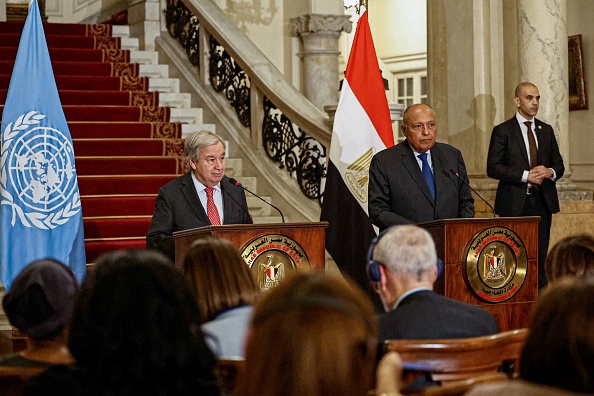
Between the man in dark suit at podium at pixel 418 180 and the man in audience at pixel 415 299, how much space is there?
7.84 ft

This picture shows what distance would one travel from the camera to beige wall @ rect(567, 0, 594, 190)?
32.1ft

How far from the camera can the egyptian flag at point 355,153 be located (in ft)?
21.7

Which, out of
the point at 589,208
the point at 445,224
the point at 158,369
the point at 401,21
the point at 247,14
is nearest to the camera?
the point at 158,369

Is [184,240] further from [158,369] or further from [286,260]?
[158,369]

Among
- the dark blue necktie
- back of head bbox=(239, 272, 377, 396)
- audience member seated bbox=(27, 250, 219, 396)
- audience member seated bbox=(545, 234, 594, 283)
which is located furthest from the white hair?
back of head bbox=(239, 272, 377, 396)

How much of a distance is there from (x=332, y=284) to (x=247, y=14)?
1129cm

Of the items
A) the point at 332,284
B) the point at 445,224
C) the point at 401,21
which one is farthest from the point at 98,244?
the point at 401,21

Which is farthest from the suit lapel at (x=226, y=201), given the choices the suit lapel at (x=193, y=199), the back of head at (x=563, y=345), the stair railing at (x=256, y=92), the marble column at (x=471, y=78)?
the back of head at (x=563, y=345)

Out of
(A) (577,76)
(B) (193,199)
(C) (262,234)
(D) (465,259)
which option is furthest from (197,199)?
(A) (577,76)

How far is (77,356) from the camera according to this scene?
207cm

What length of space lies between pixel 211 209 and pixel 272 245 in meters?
0.77

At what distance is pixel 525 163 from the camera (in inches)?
286

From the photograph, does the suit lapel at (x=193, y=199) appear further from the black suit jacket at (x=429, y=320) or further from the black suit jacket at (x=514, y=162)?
the black suit jacket at (x=514, y=162)

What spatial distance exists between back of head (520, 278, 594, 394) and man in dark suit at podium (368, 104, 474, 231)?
3.70 metres
